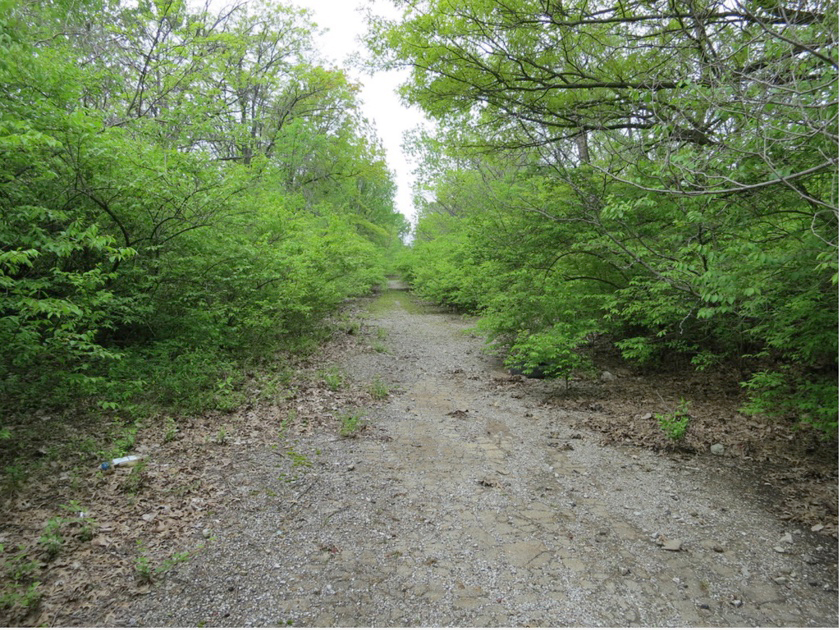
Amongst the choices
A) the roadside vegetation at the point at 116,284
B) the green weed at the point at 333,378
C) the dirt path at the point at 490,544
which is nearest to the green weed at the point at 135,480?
the roadside vegetation at the point at 116,284

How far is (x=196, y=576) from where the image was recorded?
9.02ft

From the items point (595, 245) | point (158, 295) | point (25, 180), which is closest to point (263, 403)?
point (158, 295)

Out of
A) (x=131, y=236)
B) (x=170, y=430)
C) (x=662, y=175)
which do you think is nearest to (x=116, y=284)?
(x=131, y=236)

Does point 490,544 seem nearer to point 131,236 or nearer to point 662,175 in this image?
point 662,175

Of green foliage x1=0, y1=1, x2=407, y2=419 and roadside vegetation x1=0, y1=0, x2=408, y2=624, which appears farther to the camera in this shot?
green foliage x1=0, y1=1, x2=407, y2=419

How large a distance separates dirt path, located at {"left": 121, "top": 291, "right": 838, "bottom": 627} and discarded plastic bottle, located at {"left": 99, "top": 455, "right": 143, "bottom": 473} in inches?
36.0

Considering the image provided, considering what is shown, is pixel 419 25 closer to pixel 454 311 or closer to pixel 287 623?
pixel 287 623

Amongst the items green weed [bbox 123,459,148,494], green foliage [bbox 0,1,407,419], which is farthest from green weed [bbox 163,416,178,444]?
green weed [bbox 123,459,148,494]

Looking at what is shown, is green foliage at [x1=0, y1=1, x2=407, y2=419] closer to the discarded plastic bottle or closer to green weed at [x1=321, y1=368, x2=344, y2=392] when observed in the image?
the discarded plastic bottle

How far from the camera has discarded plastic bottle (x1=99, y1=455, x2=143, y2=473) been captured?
13.0 ft

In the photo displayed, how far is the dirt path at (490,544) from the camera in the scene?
2484 mm

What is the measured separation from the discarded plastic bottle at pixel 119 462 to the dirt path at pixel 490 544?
914mm

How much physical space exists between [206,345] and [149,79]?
5.26 m

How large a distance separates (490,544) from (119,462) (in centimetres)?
348
